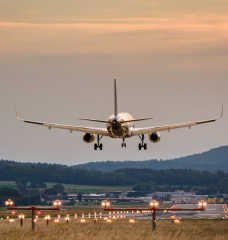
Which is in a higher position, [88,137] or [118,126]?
[88,137]

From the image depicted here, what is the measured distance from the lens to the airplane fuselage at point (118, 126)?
88312mm

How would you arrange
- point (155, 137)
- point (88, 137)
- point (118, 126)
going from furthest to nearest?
point (88, 137) < point (155, 137) < point (118, 126)

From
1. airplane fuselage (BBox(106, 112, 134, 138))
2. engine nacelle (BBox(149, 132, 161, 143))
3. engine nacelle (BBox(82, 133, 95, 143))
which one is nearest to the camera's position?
airplane fuselage (BBox(106, 112, 134, 138))

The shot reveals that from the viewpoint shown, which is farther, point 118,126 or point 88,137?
point 88,137

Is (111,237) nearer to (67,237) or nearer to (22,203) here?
(67,237)

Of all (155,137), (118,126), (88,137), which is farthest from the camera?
(88,137)

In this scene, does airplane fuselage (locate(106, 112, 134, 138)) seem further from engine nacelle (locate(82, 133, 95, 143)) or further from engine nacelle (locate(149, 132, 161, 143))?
engine nacelle (locate(82, 133, 95, 143))

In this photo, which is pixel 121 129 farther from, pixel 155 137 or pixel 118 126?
pixel 155 137

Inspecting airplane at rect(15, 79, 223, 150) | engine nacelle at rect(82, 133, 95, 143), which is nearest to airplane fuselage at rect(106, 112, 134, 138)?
airplane at rect(15, 79, 223, 150)

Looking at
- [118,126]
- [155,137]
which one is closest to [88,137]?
[155,137]

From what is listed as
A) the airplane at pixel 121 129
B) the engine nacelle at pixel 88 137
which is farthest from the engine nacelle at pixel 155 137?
the engine nacelle at pixel 88 137

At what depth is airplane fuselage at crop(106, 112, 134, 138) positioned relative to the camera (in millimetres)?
88312

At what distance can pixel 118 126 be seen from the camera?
88375 millimetres

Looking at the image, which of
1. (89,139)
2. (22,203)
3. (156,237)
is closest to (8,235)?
(156,237)
